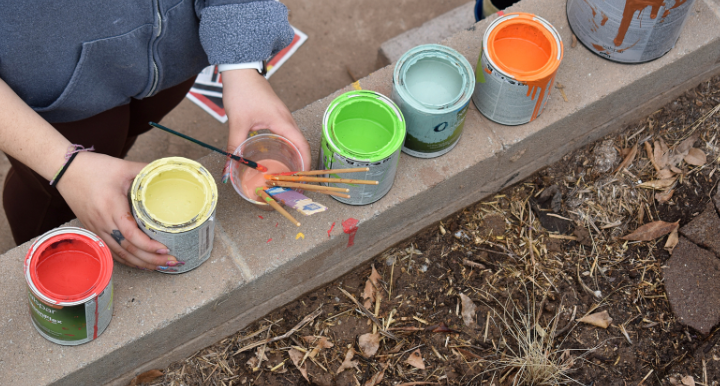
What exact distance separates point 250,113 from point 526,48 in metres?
1.16

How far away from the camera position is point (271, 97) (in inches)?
85.1

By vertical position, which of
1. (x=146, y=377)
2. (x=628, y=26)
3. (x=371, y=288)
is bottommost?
(x=146, y=377)

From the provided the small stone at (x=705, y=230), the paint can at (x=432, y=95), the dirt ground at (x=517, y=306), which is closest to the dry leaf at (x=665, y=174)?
the dirt ground at (x=517, y=306)

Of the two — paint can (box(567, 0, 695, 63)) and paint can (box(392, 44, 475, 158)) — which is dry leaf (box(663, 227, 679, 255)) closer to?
paint can (box(567, 0, 695, 63))

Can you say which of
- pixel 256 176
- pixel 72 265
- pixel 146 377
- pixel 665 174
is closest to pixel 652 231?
pixel 665 174

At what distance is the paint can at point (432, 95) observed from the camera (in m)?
2.20

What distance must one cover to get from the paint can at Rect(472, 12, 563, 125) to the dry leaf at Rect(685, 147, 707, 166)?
2.72ft

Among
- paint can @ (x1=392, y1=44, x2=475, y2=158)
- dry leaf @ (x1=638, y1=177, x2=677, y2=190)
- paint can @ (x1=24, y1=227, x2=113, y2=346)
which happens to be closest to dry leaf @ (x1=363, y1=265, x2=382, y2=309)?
paint can @ (x1=392, y1=44, x2=475, y2=158)

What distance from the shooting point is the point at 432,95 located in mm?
2365

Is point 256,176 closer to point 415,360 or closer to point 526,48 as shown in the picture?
point 415,360

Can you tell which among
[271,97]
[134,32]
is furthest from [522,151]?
[134,32]

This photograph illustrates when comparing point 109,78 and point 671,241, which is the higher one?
point 109,78

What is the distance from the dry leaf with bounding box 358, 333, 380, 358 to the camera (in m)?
2.43

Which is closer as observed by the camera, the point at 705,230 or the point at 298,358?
the point at 298,358
